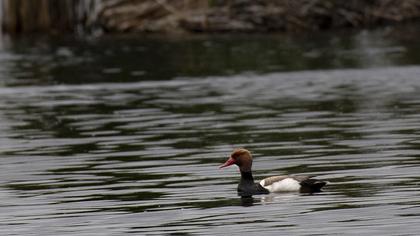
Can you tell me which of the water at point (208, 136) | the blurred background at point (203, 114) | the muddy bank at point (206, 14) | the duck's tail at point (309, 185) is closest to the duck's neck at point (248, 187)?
the water at point (208, 136)

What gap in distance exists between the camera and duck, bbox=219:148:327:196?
67.5ft

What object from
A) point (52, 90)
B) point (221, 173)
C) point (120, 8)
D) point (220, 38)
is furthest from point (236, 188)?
point (120, 8)

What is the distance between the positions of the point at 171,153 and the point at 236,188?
4.87 m

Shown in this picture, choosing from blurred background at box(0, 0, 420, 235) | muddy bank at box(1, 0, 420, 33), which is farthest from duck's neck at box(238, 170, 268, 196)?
muddy bank at box(1, 0, 420, 33)

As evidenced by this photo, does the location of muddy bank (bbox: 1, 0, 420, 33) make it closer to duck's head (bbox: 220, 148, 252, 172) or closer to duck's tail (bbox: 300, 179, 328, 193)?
duck's head (bbox: 220, 148, 252, 172)

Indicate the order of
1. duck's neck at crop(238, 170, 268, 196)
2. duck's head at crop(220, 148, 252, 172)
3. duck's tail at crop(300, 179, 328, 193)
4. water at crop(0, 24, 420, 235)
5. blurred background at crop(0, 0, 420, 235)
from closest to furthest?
water at crop(0, 24, 420, 235)
blurred background at crop(0, 0, 420, 235)
duck's tail at crop(300, 179, 328, 193)
duck's neck at crop(238, 170, 268, 196)
duck's head at crop(220, 148, 252, 172)

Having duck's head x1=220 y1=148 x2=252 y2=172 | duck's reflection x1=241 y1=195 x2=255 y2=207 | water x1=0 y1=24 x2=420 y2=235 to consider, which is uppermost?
duck's head x1=220 y1=148 x2=252 y2=172

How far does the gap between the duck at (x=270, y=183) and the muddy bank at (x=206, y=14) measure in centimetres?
4021

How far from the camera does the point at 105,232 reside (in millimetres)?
18266

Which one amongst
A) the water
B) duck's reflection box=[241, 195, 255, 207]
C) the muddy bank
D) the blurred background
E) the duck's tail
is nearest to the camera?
the water

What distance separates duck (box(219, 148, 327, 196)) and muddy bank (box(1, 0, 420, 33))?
132 feet

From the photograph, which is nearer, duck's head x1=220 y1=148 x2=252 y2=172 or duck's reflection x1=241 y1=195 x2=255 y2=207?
duck's reflection x1=241 y1=195 x2=255 y2=207

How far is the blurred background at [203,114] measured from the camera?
770 inches

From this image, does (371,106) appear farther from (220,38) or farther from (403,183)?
(220,38)
